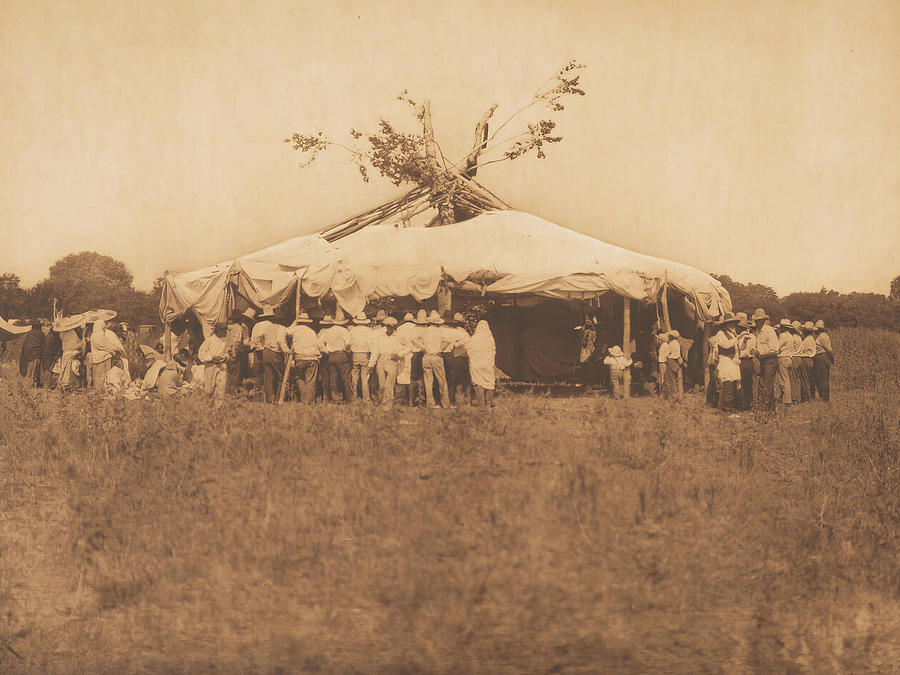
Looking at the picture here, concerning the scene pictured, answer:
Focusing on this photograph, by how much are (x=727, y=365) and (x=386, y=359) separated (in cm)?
556

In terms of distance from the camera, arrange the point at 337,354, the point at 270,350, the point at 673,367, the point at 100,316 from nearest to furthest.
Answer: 1. the point at 270,350
2. the point at 337,354
3. the point at 100,316
4. the point at 673,367

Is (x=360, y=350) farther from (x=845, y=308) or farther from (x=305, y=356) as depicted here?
(x=845, y=308)

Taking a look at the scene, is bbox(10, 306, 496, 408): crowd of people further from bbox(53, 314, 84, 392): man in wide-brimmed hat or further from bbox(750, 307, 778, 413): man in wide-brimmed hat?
bbox(750, 307, 778, 413): man in wide-brimmed hat

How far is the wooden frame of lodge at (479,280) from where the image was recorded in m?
14.8

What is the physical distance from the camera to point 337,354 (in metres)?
13.1

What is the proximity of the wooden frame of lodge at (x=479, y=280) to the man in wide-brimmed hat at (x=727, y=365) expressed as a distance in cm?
223

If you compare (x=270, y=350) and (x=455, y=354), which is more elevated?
(x=270, y=350)

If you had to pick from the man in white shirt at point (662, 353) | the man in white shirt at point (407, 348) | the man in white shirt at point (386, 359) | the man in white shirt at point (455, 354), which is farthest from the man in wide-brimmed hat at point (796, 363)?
the man in white shirt at point (386, 359)

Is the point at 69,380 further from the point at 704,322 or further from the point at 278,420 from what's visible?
the point at 704,322

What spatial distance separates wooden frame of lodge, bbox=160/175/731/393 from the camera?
14.8 m

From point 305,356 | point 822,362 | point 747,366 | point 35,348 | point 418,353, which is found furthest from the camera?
point 35,348

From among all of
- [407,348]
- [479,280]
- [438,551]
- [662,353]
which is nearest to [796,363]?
[662,353]

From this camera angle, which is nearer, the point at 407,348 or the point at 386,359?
the point at 407,348

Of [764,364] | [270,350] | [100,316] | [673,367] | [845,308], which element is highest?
[845,308]
